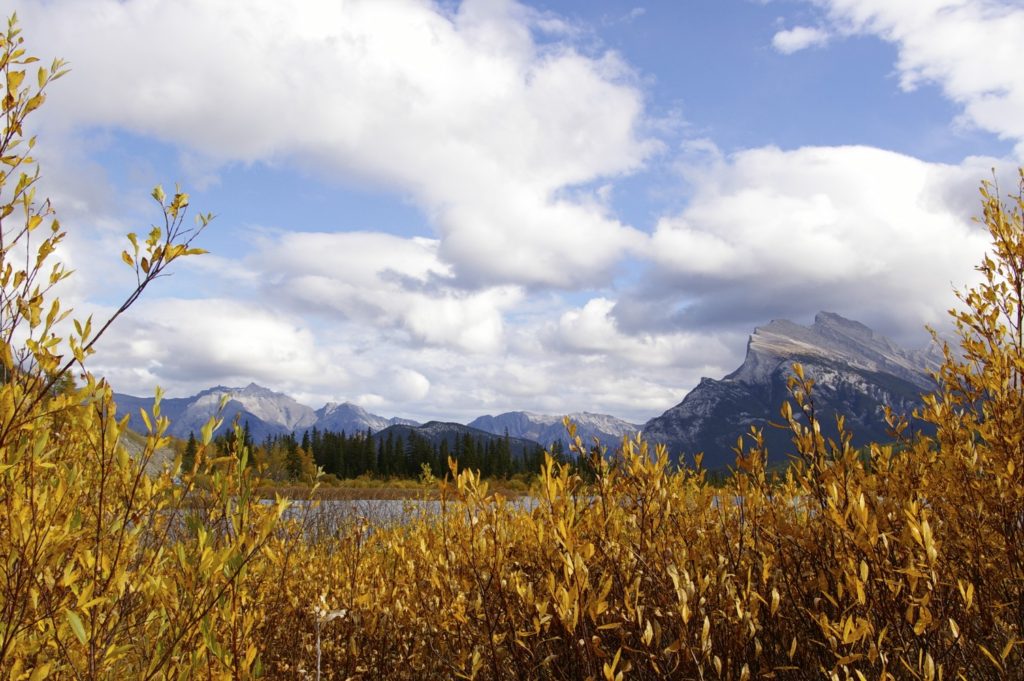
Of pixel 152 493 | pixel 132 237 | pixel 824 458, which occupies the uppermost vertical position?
pixel 132 237

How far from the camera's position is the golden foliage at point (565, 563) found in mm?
2119

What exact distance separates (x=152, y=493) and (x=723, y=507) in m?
3.91

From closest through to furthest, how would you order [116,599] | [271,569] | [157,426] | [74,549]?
1. [116,599]
2. [157,426]
3. [74,549]
4. [271,569]

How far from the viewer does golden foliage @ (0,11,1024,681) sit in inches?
83.4

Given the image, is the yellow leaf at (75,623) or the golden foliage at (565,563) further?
the golden foliage at (565,563)

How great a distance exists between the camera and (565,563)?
2.35 metres

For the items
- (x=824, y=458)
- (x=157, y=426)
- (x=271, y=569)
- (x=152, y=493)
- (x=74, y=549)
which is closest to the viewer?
(x=157, y=426)

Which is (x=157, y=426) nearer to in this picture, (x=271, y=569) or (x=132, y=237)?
(x=132, y=237)

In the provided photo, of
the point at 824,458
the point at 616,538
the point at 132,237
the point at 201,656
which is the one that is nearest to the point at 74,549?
the point at 201,656

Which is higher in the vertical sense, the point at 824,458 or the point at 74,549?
the point at 824,458

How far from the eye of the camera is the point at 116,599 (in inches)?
82.5

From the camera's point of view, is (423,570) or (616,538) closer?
(616,538)

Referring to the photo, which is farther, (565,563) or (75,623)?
(565,563)

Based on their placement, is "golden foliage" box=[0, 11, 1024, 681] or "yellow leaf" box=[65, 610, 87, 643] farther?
"golden foliage" box=[0, 11, 1024, 681]
